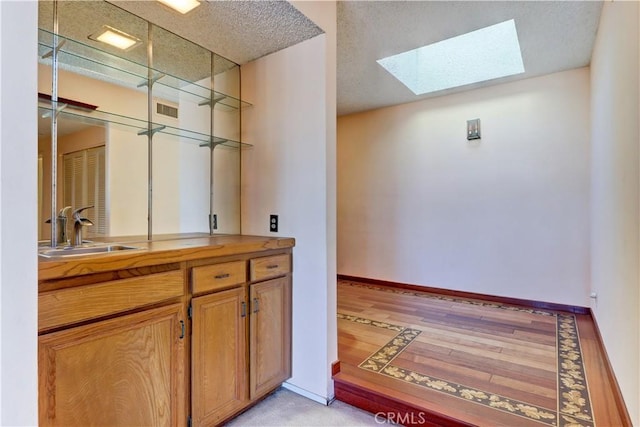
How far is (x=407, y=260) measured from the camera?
414 centimetres

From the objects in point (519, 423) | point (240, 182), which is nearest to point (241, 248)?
point (240, 182)

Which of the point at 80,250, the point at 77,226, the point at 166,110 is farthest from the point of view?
the point at 166,110

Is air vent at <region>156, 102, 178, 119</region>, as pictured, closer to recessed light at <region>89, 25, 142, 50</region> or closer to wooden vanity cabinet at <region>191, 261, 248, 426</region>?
recessed light at <region>89, 25, 142, 50</region>

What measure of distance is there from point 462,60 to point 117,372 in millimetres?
3456

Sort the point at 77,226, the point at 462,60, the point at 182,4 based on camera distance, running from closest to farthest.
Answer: the point at 77,226 < the point at 182,4 < the point at 462,60

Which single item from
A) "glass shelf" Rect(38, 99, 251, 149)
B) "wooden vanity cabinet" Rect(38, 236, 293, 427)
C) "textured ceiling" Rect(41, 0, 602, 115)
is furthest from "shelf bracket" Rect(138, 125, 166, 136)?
"wooden vanity cabinet" Rect(38, 236, 293, 427)

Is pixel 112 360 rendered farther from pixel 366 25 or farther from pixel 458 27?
pixel 458 27

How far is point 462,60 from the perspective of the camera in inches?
120

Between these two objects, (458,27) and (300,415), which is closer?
(300,415)

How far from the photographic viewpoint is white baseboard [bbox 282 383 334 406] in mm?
1929

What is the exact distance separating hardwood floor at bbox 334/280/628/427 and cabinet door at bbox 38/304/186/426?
3.27 feet

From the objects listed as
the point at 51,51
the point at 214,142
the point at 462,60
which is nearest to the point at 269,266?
the point at 214,142

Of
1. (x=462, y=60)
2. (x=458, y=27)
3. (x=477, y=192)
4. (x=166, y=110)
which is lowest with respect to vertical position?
(x=477, y=192)

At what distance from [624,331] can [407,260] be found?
2549mm
